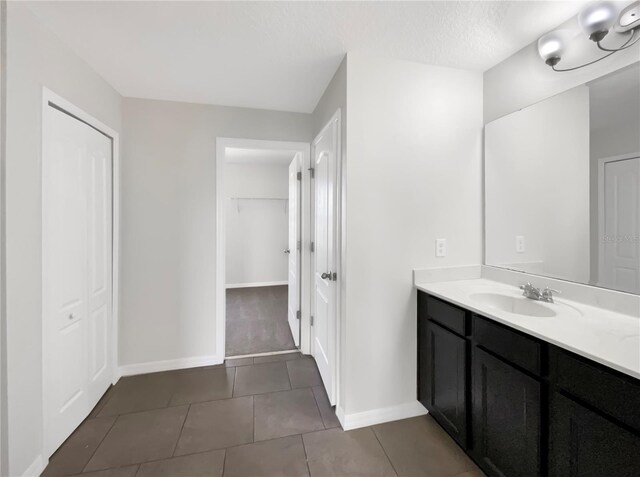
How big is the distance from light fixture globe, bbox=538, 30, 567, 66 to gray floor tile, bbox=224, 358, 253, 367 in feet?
10.3

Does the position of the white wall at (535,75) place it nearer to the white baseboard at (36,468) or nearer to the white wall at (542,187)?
the white wall at (542,187)

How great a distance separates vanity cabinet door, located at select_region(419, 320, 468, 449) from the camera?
1.49m

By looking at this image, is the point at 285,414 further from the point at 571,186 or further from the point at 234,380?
the point at 571,186

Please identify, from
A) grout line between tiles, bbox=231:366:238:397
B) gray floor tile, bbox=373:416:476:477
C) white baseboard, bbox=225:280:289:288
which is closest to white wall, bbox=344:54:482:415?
gray floor tile, bbox=373:416:476:477

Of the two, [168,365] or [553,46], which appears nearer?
[553,46]

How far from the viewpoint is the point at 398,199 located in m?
1.81

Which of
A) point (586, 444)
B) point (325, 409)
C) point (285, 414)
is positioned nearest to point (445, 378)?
point (586, 444)

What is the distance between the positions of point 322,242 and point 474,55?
1.65m

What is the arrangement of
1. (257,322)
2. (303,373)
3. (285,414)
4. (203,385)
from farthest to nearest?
(257,322)
(303,373)
(203,385)
(285,414)

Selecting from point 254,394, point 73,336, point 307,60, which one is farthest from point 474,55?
point 73,336

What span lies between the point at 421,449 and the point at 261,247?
→ 447cm

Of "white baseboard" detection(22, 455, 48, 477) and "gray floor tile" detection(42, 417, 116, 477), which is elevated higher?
"white baseboard" detection(22, 455, 48, 477)

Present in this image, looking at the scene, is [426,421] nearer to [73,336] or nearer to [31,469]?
[31,469]

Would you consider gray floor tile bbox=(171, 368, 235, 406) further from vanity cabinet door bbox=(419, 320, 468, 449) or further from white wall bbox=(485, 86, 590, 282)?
white wall bbox=(485, 86, 590, 282)
